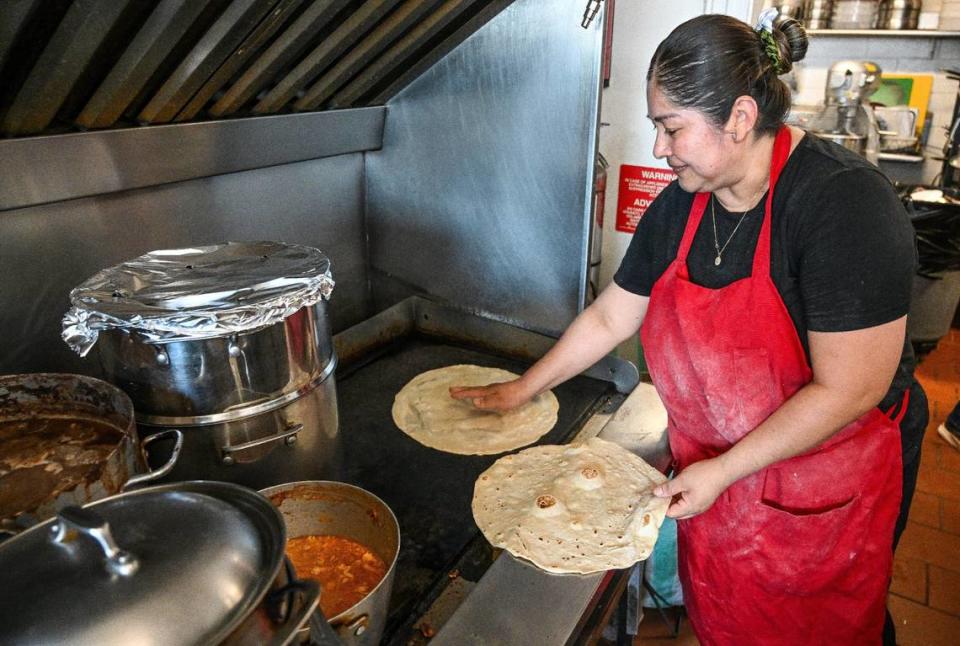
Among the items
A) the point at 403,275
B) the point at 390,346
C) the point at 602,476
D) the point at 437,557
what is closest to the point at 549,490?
the point at 602,476

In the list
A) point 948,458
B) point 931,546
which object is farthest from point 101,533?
point 948,458

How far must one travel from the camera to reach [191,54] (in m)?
1.28

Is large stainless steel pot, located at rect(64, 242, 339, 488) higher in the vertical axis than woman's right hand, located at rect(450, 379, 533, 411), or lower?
higher

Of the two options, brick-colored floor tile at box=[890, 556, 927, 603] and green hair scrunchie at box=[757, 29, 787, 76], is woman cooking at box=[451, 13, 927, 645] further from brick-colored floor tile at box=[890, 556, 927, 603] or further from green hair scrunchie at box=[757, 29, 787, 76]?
brick-colored floor tile at box=[890, 556, 927, 603]

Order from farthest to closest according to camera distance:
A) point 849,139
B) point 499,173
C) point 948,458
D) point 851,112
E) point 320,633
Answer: point 851,112
point 849,139
point 948,458
point 499,173
point 320,633

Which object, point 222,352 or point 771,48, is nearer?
point 222,352

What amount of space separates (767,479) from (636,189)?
1.49 meters

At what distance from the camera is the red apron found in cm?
131

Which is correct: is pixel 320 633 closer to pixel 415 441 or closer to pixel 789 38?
pixel 415 441

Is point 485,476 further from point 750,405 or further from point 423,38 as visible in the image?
point 423,38

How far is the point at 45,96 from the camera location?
1155mm

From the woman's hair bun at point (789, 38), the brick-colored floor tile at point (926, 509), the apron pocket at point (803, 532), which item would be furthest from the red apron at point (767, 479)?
the brick-colored floor tile at point (926, 509)

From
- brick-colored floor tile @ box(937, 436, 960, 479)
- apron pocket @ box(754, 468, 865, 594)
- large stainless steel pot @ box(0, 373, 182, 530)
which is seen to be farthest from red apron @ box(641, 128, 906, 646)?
brick-colored floor tile @ box(937, 436, 960, 479)

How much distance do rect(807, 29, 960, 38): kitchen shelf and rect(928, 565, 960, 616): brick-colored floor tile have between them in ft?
13.4
